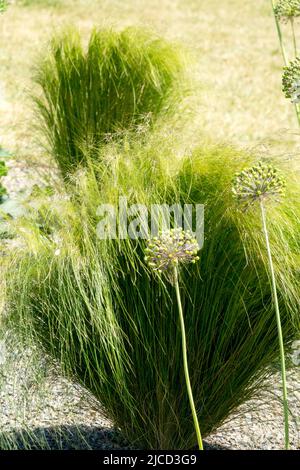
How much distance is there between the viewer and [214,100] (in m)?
6.89

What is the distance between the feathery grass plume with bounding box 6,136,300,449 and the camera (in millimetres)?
2129

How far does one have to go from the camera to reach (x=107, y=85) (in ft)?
13.6

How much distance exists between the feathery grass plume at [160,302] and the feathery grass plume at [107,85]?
1.84m

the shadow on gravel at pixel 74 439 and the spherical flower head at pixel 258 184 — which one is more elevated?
the spherical flower head at pixel 258 184

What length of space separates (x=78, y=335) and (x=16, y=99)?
482 centimetres

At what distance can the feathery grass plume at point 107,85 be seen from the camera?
4.13 meters

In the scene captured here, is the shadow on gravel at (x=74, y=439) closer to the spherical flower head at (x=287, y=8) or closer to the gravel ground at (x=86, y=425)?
the gravel ground at (x=86, y=425)

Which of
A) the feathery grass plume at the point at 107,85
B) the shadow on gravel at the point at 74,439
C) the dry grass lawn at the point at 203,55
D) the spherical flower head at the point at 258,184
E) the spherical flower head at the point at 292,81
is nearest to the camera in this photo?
the spherical flower head at the point at 258,184

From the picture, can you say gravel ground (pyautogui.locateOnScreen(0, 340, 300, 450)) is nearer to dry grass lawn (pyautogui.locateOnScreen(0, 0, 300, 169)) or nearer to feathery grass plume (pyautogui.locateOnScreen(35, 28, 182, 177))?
feathery grass plume (pyautogui.locateOnScreen(35, 28, 182, 177))

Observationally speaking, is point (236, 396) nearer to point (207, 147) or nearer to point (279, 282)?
point (279, 282)

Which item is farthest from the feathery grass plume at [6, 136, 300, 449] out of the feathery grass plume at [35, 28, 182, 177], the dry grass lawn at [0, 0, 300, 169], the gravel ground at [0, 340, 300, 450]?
the dry grass lawn at [0, 0, 300, 169]

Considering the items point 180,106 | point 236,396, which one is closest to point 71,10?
point 180,106

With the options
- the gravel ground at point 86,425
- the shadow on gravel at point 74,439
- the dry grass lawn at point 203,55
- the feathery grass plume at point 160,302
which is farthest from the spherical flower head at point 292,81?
the dry grass lawn at point 203,55

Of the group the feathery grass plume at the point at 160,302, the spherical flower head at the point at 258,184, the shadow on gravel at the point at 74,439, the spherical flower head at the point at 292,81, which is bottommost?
the shadow on gravel at the point at 74,439
